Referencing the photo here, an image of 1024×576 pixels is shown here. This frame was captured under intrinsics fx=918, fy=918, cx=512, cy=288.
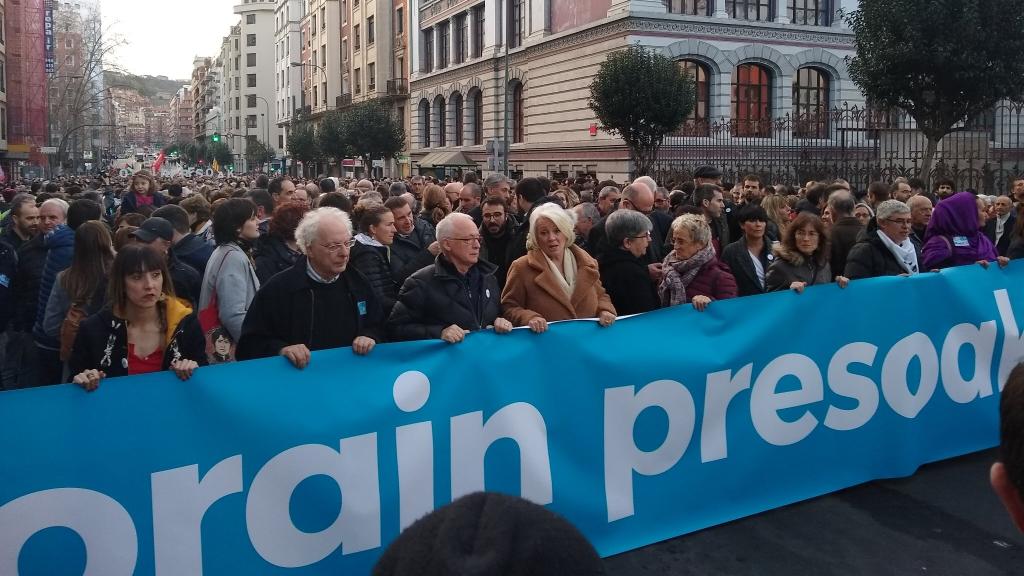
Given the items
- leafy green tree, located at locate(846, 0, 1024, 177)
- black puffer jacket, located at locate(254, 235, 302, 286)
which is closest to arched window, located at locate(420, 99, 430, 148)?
leafy green tree, located at locate(846, 0, 1024, 177)

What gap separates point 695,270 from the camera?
19.7ft

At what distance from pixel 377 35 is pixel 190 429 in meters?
62.8

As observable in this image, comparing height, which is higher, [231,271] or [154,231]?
[154,231]

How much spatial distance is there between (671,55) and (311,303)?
96.9 feet

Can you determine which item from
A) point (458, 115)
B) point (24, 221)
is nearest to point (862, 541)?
point (24, 221)

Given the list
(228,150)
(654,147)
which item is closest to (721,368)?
(654,147)

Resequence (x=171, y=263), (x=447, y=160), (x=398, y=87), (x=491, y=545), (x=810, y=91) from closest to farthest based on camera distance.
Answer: (x=491, y=545)
(x=171, y=263)
(x=810, y=91)
(x=447, y=160)
(x=398, y=87)

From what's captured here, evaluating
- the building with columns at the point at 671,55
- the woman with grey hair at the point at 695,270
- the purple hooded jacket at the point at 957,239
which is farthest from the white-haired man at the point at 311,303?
the building with columns at the point at 671,55

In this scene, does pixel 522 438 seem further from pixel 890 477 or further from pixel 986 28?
pixel 986 28

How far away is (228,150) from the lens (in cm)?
12562

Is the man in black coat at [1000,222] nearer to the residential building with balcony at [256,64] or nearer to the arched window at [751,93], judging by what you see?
the arched window at [751,93]

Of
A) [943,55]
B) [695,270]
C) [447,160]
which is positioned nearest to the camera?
[695,270]

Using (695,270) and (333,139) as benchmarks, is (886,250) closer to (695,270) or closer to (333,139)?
(695,270)

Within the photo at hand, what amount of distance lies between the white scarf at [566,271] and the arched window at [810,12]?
1287 inches
